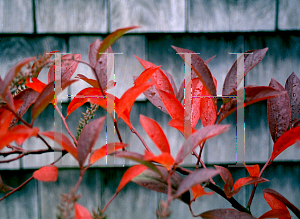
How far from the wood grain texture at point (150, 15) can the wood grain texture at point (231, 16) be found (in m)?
0.05

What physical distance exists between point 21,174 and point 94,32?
60cm

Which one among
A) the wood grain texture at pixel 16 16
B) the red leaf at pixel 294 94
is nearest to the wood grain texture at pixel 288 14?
the red leaf at pixel 294 94

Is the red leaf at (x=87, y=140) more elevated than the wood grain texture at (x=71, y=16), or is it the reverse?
the wood grain texture at (x=71, y=16)

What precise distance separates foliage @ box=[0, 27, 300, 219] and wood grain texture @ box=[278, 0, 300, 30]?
366 mm

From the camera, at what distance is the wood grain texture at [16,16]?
66 cm

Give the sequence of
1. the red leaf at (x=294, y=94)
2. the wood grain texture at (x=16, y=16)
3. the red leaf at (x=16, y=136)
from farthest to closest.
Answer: the wood grain texture at (x=16, y=16) < the red leaf at (x=294, y=94) < the red leaf at (x=16, y=136)

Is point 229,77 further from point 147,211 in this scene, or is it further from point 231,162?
point 147,211

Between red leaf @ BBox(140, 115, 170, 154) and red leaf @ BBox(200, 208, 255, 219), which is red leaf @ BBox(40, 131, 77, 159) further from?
red leaf @ BBox(200, 208, 255, 219)

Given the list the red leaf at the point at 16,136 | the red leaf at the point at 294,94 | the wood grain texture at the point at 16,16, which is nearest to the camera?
the red leaf at the point at 16,136

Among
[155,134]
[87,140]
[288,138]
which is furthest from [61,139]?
[288,138]

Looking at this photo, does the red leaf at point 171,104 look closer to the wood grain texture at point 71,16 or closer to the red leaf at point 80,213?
the red leaf at point 80,213

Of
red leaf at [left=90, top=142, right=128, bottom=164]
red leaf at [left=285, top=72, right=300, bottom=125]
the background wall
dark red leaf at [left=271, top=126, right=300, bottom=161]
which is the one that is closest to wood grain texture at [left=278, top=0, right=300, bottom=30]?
the background wall

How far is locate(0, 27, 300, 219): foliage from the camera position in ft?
0.84

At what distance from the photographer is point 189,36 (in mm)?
699
